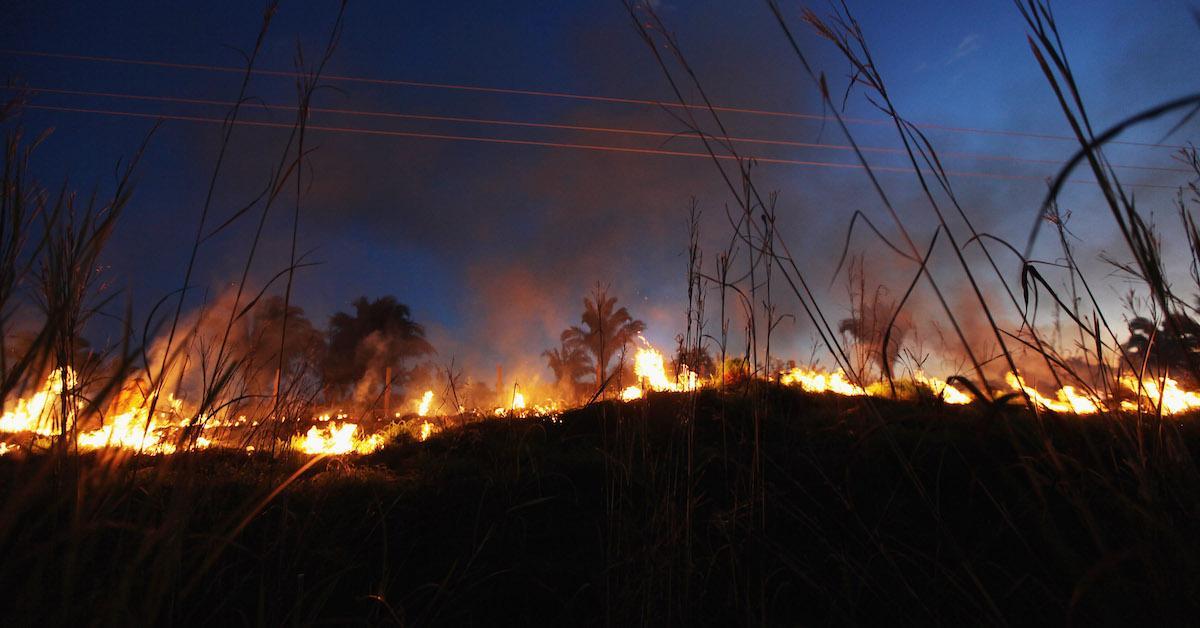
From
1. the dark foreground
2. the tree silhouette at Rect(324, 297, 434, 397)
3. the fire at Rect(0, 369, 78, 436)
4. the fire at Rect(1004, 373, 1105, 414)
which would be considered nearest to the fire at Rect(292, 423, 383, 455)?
the dark foreground

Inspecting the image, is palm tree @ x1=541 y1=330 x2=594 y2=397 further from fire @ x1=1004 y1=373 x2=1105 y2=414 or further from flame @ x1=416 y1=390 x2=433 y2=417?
fire @ x1=1004 y1=373 x2=1105 y2=414

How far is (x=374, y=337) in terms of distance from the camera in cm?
2698

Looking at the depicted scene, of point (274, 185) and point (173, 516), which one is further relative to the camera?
point (274, 185)

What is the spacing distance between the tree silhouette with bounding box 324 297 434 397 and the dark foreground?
2442 cm

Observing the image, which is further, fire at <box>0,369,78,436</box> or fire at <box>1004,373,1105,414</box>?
fire at <box>0,369,78,436</box>

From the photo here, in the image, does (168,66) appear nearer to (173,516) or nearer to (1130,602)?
(173,516)

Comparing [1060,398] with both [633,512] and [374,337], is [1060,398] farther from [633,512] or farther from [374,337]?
[374,337]

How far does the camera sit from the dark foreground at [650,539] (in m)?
0.86

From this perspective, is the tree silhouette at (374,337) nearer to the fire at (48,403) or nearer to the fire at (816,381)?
the fire at (816,381)

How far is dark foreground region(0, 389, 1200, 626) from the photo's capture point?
0.86 meters

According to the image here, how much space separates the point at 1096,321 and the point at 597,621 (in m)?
1.68

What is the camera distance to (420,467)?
4.70m

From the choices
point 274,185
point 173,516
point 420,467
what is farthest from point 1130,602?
point 420,467

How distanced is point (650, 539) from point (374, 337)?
27903mm
